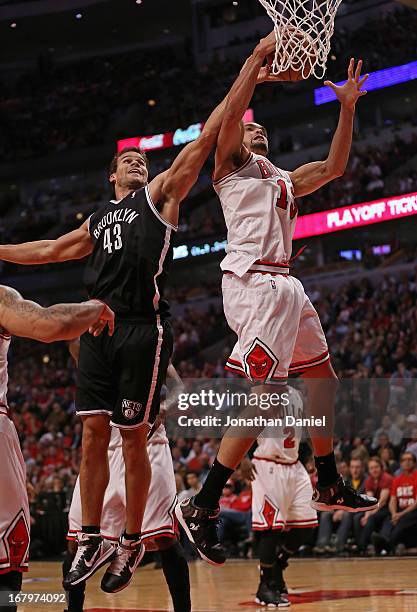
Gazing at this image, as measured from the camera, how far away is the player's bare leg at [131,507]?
5.70 metres

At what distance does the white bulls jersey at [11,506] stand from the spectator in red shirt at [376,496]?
26.7 ft

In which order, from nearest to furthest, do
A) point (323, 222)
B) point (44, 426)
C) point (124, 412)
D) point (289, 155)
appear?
point (124, 412)
point (44, 426)
point (323, 222)
point (289, 155)

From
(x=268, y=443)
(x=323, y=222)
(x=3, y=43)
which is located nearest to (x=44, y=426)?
(x=323, y=222)

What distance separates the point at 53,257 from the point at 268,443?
4.29 m

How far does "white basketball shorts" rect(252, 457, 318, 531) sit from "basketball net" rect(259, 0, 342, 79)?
4.82 m

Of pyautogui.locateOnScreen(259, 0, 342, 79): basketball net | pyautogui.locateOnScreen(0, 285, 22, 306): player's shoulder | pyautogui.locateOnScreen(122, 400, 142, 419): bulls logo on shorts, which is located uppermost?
pyautogui.locateOnScreen(259, 0, 342, 79): basketball net

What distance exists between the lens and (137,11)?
31.3 m

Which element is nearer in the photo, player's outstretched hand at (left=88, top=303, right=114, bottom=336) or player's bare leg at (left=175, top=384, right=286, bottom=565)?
player's outstretched hand at (left=88, top=303, right=114, bottom=336)

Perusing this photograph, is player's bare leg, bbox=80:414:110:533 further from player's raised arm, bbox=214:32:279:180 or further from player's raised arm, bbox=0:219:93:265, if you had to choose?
player's raised arm, bbox=214:32:279:180

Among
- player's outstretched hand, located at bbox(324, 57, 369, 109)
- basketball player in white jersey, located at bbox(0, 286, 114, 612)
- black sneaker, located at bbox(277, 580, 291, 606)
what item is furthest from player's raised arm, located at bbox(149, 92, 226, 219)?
black sneaker, located at bbox(277, 580, 291, 606)

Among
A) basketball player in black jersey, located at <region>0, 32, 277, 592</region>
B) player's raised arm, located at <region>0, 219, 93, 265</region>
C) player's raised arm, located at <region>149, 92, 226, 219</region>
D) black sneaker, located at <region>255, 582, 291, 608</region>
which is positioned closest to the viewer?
basketball player in black jersey, located at <region>0, 32, 277, 592</region>

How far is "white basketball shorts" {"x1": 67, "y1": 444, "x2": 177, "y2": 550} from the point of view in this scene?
702 cm

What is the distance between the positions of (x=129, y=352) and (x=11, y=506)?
1136 mm

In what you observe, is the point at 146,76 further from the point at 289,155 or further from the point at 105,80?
the point at 289,155
